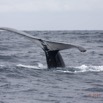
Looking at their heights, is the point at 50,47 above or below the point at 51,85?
above

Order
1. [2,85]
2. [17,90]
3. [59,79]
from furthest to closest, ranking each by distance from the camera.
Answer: [59,79], [2,85], [17,90]

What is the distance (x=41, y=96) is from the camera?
11023mm

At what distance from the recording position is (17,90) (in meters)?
11.8

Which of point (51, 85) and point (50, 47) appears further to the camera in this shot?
point (50, 47)

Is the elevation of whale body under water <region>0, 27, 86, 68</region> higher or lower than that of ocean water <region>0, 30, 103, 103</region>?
higher

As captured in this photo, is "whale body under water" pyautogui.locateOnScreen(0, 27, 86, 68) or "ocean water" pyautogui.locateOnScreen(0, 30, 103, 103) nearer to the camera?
"ocean water" pyautogui.locateOnScreen(0, 30, 103, 103)

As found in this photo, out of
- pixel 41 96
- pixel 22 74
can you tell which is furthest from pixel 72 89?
pixel 22 74

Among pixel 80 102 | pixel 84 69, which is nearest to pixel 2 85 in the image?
pixel 80 102

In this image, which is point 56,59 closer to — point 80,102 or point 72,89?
point 72,89

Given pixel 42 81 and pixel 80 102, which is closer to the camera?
pixel 80 102

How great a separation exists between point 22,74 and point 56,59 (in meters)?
1.32

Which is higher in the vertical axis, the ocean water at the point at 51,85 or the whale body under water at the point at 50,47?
the whale body under water at the point at 50,47

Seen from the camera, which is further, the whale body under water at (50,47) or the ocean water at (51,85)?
the whale body under water at (50,47)

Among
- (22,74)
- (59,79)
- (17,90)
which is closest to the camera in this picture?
(17,90)
